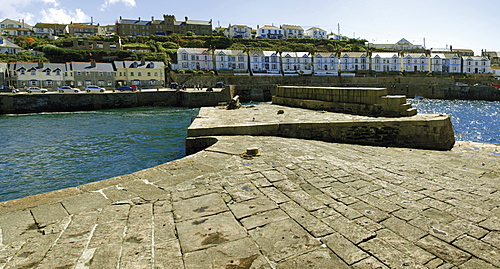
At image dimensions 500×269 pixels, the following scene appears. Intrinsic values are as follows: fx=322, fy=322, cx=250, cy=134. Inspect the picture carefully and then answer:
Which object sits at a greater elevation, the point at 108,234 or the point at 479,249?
the point at 108,234

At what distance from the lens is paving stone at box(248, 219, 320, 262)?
395 centimetres

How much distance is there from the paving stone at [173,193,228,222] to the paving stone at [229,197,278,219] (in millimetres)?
194

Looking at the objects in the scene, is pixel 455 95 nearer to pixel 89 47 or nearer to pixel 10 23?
pixel 89 47

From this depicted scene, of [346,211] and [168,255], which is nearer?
[168,255]

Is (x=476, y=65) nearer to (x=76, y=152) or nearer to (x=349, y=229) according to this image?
(x=76, y=152)

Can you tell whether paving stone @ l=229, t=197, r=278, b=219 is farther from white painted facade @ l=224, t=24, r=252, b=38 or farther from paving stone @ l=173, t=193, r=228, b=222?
white painted facade @ l=224, t=24, r=252, b=38

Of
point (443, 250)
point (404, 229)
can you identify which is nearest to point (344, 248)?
point (404, 229)

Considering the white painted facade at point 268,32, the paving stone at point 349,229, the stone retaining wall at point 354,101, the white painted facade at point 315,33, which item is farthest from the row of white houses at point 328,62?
the paving stone at point 349,229

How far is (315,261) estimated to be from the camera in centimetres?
376

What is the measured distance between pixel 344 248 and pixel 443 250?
120 centimetres

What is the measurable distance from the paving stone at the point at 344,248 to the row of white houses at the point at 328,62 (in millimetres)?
68924

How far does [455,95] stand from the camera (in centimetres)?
5731

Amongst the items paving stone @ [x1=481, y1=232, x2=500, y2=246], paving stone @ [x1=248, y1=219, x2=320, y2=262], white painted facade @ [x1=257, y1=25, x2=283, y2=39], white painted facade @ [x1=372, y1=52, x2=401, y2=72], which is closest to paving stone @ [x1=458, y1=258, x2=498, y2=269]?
paving stone @ [x1=481, y1=232, x2=500, y2=246]

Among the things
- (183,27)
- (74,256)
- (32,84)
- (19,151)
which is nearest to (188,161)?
(74,256)
